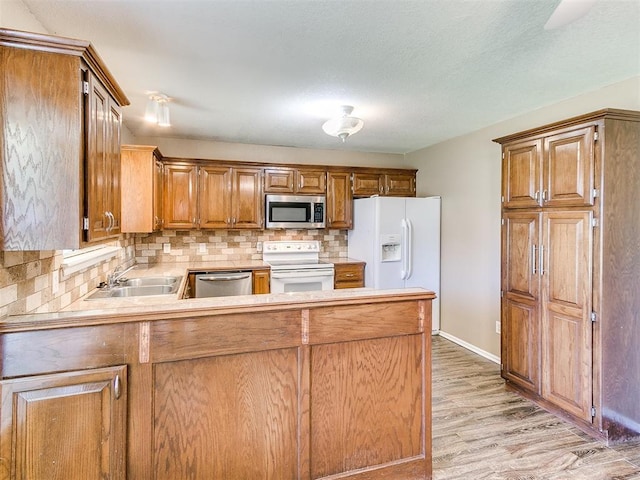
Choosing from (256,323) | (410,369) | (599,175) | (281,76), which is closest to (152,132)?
(281,76)

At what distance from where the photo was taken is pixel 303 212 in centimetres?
468

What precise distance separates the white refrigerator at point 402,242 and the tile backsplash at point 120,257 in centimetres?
83

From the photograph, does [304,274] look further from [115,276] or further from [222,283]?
[115,276]

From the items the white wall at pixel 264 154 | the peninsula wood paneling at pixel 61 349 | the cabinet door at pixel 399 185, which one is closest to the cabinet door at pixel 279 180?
the white wall at pixel 264 154

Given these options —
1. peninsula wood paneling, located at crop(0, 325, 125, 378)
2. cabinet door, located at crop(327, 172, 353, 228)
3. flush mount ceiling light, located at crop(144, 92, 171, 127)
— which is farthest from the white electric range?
peninsula wood paneling, located at crop(0, 325, 125, 378)

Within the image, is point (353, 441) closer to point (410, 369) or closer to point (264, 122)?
point (410, 369)

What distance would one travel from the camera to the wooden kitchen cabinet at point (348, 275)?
15.0 feet

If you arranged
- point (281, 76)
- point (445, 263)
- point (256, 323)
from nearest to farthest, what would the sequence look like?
point (256, 323) → point (281, 76) → point (445, 263)

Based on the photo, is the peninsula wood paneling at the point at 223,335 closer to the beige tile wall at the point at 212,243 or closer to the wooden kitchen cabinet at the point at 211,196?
the wooden kitchen cabinet at the point at 211,196

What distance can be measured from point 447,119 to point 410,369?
2691 mm

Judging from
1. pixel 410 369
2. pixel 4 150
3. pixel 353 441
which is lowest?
→ pixel 353 441

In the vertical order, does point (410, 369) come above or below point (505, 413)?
above

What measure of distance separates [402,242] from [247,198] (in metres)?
2.07

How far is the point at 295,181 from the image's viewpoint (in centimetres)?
470
